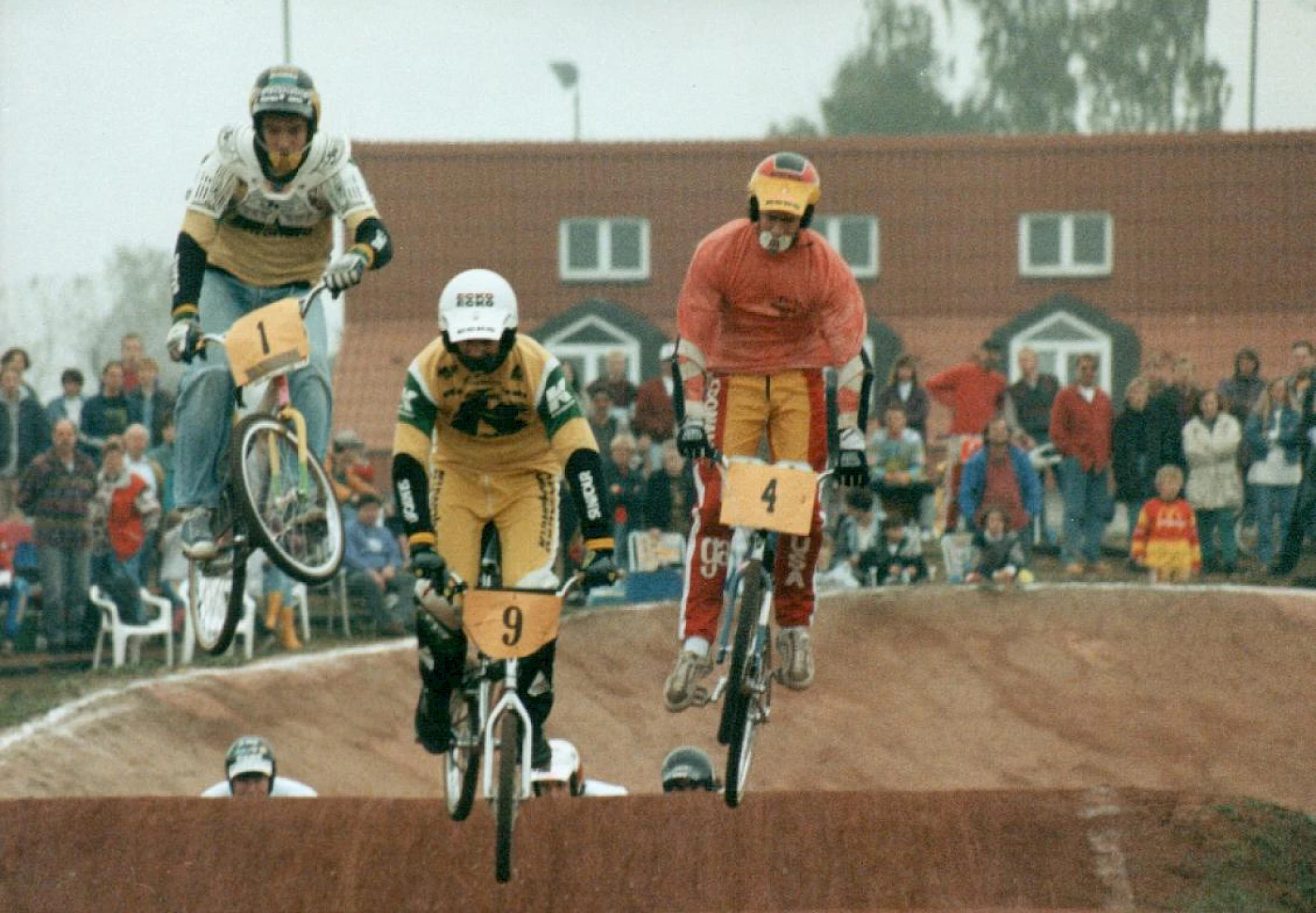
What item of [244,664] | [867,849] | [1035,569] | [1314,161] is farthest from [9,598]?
[1314,161]

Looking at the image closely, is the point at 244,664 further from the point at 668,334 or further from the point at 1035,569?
the point at 668,334

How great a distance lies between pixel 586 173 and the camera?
117 feet

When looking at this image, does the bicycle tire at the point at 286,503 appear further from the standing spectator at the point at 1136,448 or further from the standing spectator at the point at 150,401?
the standing spectator at the point at 1136,448

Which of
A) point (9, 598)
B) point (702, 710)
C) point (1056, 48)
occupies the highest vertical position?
point (1056, 48)

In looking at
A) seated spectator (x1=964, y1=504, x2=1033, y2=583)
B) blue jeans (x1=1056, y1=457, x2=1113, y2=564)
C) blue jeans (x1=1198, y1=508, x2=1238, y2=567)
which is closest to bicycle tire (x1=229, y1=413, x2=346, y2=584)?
seated spectator (x1=964, y1=504, x2=1033, y2=583)

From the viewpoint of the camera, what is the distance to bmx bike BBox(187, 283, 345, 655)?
36.1ft

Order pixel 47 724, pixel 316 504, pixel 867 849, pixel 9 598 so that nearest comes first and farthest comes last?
pixel 316 504, pixel 867 849, pixel 47 724, pixel 9 598

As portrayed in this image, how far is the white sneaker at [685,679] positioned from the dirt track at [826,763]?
6.69 feet

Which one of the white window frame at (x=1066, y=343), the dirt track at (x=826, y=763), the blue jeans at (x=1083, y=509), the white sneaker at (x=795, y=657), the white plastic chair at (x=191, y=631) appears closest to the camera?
the white sneaker at (x=795, y=657)

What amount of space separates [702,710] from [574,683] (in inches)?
55.2

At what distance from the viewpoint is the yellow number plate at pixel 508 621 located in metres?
10.5

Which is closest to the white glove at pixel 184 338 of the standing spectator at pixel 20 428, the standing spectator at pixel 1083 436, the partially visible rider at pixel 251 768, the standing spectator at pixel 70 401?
the partially visible rider at pixel 251 768

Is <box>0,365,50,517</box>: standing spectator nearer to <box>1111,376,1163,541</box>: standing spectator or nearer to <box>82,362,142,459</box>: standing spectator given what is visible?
<box>82,362,142,459</box>: standing spectator

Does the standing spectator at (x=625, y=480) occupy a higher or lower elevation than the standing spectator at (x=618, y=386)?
lower
